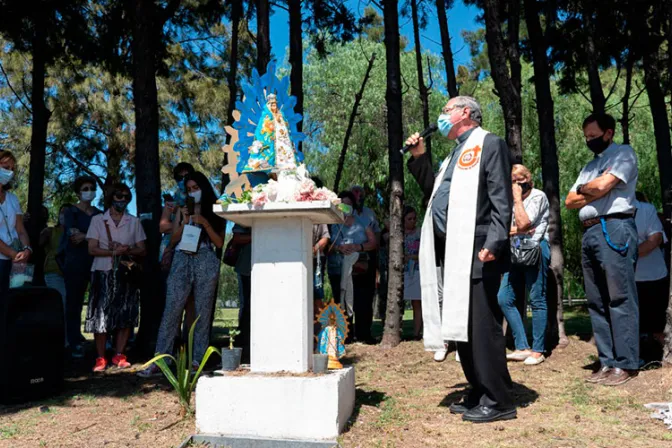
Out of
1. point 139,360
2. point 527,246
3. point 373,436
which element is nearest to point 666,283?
point 527,246

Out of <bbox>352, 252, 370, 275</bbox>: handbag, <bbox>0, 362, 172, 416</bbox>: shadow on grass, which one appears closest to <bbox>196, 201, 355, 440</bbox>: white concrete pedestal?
<bbox>0, 362, 172, 416</bbox>: shadow on grass

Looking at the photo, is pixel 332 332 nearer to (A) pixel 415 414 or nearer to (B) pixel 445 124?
(A) pixel 415 414

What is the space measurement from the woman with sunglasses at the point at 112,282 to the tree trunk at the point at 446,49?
5961 mm

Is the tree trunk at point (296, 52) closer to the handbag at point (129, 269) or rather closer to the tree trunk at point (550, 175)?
the handbag at point (129, 269)

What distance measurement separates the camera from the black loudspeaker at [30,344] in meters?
5.08

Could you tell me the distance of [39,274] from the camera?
8523 mm

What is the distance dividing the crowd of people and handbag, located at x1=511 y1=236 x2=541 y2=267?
0.01 metres

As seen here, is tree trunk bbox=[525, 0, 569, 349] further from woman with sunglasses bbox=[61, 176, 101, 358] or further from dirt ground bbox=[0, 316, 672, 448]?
woman with sunglasses bbox=[61, 176, 101, 358]

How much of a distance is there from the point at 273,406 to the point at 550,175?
5.18m

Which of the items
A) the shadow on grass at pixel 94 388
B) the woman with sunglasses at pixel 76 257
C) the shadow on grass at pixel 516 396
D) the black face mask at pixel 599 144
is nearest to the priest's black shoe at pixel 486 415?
the shadow on grass at pixel 516 396

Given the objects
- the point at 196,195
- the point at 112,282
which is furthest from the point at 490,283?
the point at 112,282

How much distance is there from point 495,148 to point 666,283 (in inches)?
135

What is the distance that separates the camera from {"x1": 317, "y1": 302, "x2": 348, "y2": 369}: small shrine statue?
519cm

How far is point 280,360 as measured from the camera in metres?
4.33
